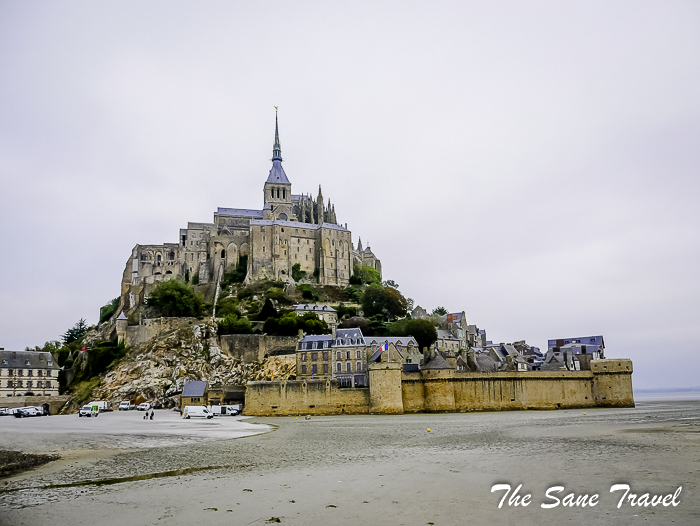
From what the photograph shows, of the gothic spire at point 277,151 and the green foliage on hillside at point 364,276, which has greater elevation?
the gothic spire at point 277,151

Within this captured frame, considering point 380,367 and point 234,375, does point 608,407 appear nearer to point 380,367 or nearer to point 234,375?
point 380,367

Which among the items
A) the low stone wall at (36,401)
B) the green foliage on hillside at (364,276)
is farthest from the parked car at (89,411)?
the green foliage on hillside at (364,276)

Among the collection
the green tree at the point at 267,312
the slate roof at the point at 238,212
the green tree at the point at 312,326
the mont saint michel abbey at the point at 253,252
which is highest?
the slate roof at the point at 238,212

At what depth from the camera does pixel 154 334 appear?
54.0 meters

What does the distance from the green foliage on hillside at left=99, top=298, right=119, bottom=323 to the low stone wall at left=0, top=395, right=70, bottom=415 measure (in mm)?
20864

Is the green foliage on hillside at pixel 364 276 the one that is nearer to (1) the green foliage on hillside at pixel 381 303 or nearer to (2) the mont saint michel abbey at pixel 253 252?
(2) the mont saint michel abbey at pixel 253 252

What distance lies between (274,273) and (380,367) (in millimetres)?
34573

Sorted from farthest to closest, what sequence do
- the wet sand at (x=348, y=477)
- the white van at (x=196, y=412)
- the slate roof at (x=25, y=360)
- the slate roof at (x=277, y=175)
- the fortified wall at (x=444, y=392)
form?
the slate roof at (x=277, y=175)
the slate roof at (x=25, y=360)
the fortified wall at (x=444, y=392)
the white van at (x=196, y=412)
the wet sand at (x=348, y=477)

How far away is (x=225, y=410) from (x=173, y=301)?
20.3 m

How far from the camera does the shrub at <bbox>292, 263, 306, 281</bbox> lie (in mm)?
74675

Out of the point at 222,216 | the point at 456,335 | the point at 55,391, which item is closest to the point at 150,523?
the point at 55,391

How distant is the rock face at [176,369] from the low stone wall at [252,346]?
576mm

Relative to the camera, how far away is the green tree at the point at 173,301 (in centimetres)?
5862

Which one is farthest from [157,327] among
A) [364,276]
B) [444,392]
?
[364,276]
